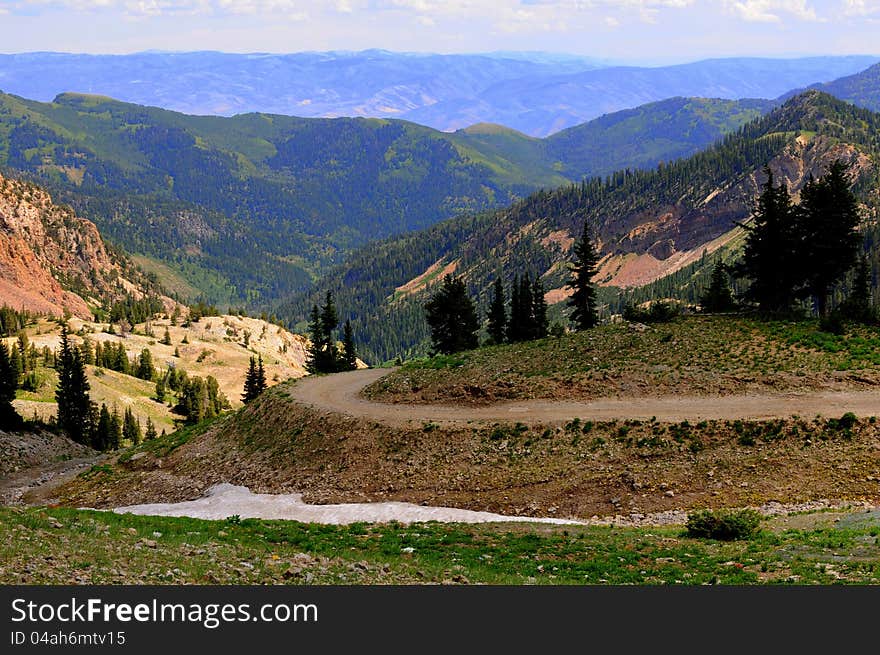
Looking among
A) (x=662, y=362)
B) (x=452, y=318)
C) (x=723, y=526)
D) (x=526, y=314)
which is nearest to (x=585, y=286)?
(x=526, y=314)

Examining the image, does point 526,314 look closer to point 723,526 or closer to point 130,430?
point 130,430

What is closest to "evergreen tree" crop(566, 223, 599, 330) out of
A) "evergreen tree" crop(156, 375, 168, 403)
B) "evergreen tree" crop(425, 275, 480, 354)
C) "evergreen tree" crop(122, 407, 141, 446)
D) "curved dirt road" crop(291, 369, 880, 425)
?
"evergreen tree" crop(425, 275, 480, 354)

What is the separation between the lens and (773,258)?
243 ft

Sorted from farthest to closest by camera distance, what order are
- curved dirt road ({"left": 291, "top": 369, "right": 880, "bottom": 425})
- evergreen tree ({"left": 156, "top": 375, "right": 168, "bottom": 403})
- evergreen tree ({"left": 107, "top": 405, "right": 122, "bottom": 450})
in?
evergreen tree ({"left": 156, "top": 375, "right": 168, "bottom": 403}) → evergreen tree ({"left": 107, "top": 405, "right": 122, "bottom": 450}) → curved dirt road ({"left": 291, "top": 369, "right": 880, "bottom": 425})

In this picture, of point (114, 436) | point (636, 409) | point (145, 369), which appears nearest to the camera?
point (636, 409)

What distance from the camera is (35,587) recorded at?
19.7 meters

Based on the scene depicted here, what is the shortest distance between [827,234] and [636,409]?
111 ft

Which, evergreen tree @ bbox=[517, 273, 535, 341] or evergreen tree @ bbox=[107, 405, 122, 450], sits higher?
evergreen tree @ bbox=[517, 273, 535, 341]

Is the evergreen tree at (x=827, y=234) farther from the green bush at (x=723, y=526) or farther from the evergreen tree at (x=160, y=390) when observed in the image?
the evergreen tree at (x=160, y=390)

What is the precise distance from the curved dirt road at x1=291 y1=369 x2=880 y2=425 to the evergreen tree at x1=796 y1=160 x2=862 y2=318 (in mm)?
25331

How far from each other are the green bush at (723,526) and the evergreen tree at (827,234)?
4403 centimetres

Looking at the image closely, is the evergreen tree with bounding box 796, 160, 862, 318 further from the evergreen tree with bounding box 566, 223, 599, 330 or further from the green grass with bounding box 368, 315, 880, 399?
the evergreen tree with bounding box 566, 223, 599, 330

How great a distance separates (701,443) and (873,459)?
30.2 ft

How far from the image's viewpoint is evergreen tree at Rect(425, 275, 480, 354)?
326ft
